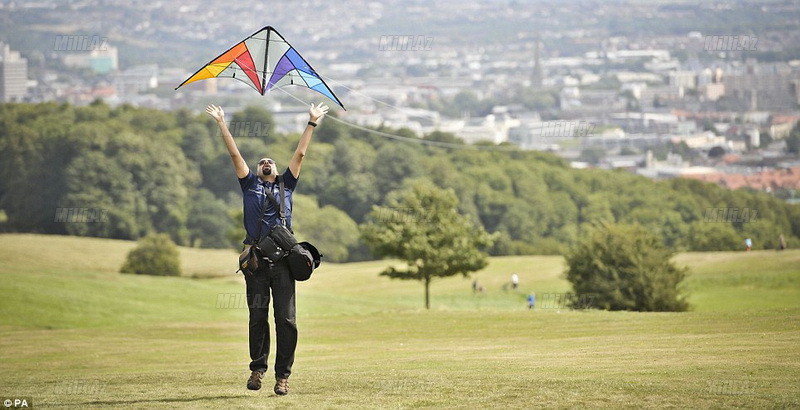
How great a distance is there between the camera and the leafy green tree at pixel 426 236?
188 feet

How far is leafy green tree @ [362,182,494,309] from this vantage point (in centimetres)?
5738

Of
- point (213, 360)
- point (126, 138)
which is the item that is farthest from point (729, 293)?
point (126, 138)

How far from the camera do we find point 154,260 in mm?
98188

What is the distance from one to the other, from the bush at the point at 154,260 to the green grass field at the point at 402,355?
102 ft

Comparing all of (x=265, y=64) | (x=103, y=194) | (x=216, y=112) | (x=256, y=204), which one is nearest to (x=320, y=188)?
(x=103, y=194)

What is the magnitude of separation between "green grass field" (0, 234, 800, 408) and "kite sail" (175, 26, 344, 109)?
197 inches

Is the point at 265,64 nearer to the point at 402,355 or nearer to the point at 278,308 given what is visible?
the point at 402,355

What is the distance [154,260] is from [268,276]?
84506 mm

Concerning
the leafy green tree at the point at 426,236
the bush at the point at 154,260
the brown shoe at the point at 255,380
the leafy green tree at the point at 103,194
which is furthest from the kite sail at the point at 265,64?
the leafy green tree at the point at 103,194

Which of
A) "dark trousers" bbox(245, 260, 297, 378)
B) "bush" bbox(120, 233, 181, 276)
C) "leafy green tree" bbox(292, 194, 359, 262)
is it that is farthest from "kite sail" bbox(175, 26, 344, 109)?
"leafy green tree" bbox(292, 194, 359, 262)

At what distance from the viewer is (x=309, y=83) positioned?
21516 mm

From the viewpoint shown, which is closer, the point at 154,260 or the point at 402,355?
the point at 402,355

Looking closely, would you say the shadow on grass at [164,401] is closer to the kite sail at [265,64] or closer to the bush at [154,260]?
the kite sail at [265,64]

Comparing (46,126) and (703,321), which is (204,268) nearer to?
(46,126)
